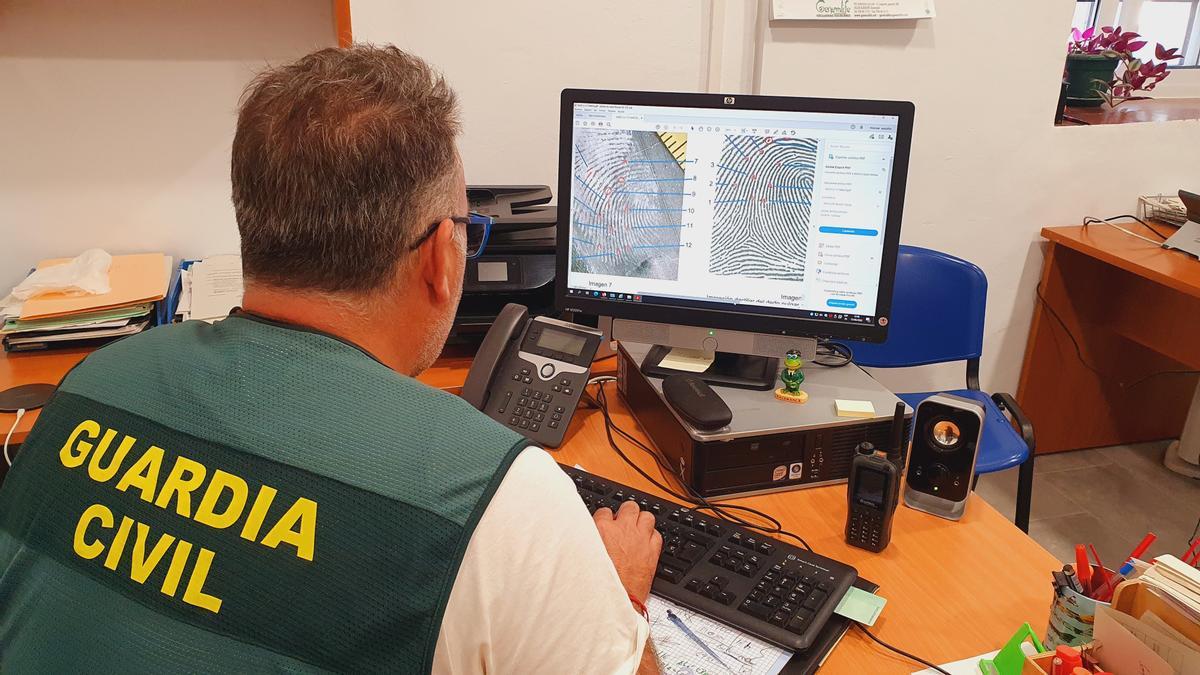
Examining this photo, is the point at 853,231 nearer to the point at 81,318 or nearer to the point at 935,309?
the point at 935,309

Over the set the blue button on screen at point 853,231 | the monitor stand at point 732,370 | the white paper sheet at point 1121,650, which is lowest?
the white paper sheet at point 1121,650

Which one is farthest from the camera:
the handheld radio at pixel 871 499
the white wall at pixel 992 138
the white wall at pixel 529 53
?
the white wall at pixel 992 138

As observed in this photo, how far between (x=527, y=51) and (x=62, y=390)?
1521 mm

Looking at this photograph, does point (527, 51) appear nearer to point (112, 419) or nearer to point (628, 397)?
point (628, 397)

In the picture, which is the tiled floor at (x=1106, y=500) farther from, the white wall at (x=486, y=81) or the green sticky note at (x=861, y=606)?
the green sticky note at (x=861, y=606)

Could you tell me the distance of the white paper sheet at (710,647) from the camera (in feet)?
3.43

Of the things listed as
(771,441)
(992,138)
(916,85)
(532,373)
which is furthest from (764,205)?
(992,138)

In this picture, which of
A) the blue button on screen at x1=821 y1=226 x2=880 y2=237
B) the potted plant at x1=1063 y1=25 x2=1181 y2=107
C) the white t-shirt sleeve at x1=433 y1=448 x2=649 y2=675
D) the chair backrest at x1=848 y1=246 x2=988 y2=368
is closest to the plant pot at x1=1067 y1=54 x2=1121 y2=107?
the potted plant at x1=1063 y1=25 x2=1181 y2=107

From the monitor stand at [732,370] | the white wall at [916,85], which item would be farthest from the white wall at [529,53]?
the monitor stand at [732,370]

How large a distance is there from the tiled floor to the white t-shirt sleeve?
225 cm

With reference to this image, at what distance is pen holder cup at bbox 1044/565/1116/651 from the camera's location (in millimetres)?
984

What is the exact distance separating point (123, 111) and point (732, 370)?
5.08ft

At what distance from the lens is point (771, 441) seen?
1.42m

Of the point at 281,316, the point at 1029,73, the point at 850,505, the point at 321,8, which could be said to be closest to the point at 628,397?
the point at 850,505
